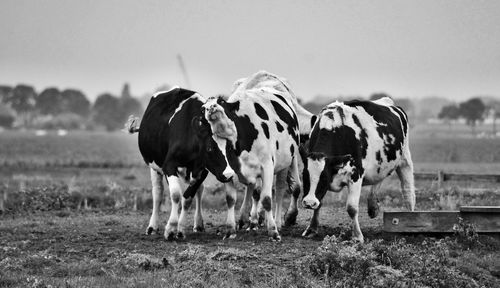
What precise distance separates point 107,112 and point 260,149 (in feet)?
563

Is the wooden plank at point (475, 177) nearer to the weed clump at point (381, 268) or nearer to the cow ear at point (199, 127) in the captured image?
the cow ear at point (199, 127)

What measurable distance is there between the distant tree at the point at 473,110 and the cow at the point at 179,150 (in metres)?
125

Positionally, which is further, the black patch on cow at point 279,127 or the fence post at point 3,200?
the fence post at point 3,200

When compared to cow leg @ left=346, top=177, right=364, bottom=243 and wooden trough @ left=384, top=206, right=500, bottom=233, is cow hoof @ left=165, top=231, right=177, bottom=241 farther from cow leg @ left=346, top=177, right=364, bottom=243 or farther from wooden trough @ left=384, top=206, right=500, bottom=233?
wooden trough @ left=384, top=206, right=500, bottom=233

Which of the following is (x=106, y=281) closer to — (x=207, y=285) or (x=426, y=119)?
(x=207, y=285)

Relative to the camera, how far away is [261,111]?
51.6 ft

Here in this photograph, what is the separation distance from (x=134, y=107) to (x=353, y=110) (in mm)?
175808

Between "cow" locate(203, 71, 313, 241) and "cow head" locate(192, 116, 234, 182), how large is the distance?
103mm

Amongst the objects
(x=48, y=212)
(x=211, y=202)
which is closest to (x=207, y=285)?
(x=48, y=212)

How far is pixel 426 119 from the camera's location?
173 metres

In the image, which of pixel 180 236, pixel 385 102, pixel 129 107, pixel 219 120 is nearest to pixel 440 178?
pixel 385 102

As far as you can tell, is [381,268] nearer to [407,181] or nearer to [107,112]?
[407,181]

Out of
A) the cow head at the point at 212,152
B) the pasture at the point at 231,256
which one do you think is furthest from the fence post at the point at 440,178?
the cow head at the point at 212,152

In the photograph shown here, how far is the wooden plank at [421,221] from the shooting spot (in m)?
14.9
